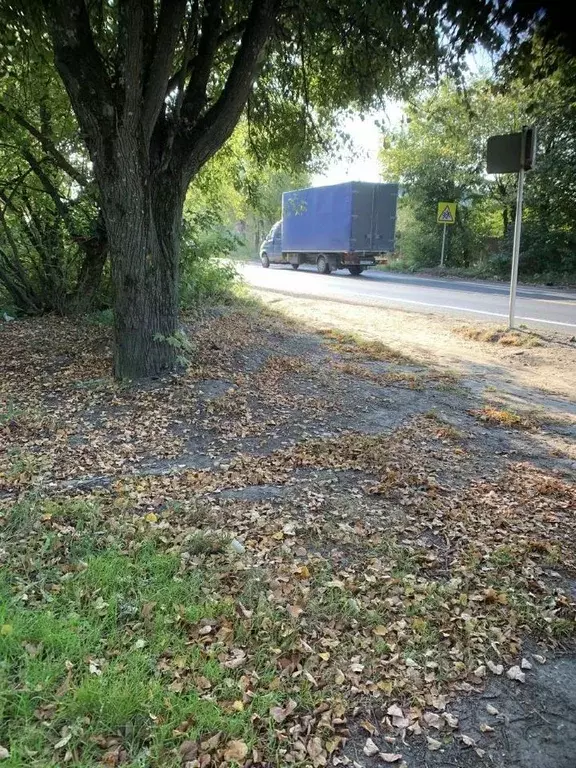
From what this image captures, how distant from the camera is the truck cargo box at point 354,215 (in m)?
24.4

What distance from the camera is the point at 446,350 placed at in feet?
29.9

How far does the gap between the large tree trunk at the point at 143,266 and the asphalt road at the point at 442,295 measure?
773 cm

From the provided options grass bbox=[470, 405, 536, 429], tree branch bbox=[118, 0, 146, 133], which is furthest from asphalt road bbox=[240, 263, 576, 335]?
tree branch bbox=[118, 0, 146, 133]

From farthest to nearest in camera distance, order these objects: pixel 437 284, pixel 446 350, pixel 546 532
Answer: pixel 437 284 < pixel 446 350 < pixel 546 532

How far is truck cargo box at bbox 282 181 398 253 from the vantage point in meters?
24.4

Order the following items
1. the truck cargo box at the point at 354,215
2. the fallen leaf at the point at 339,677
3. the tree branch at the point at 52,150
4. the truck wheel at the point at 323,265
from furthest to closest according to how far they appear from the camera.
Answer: the truck wheel at the point at 323,265, the truck cargo box at the point at 354,215, the tree branch at the point at 52,150, the fallen leaf at the point at 339,677

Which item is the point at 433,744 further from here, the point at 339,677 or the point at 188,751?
the point at 188,751

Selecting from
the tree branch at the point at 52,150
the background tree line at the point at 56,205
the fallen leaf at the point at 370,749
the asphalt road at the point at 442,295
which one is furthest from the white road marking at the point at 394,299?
the fallen leaf at the point at 370,749

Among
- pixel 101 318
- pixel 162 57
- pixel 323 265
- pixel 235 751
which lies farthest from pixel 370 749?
pixel 323 265

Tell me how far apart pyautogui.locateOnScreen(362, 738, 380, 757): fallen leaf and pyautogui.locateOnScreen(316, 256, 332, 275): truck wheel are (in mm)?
25560

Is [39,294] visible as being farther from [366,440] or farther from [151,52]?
[366,440]

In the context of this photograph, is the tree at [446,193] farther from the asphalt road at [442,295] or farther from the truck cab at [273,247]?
the truck cab at [273,247]

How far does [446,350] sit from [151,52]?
5908 millimetres

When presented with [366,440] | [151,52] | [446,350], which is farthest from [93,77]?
[446,350]
